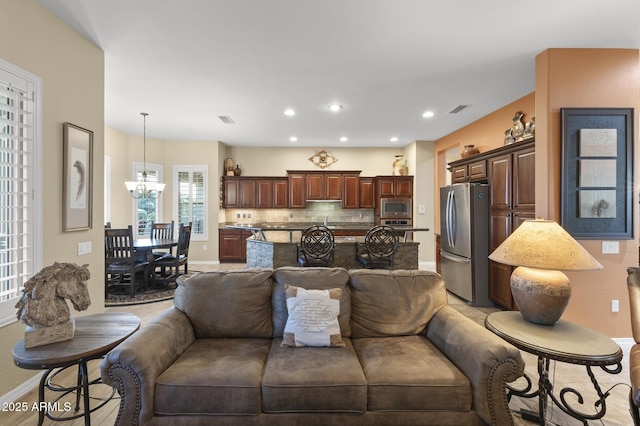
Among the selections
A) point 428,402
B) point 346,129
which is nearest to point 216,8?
point 428,402

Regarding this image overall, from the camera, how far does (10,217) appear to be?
87.7 inches

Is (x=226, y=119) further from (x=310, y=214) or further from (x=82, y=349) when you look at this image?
(x=82, y=349)

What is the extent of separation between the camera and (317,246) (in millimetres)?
4195

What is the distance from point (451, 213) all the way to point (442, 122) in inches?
72.7

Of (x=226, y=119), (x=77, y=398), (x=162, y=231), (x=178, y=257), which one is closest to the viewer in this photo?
(x=77, y=398)

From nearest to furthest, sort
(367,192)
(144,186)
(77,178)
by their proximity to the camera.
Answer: (77,178) → (144,186) → (367,192)

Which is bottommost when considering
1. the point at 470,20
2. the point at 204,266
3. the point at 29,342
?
the point at 204,266

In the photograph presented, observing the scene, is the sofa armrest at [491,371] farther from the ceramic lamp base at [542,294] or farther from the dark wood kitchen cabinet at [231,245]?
the dark wood kitchen cabinet at [231,245]

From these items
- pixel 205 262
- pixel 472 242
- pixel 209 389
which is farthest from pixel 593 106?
pixel 205 262

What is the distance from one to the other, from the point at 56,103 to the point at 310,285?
2627 millimetres

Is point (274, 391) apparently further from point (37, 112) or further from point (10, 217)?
point (37, 112)

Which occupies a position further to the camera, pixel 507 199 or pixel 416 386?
pixel 507 199

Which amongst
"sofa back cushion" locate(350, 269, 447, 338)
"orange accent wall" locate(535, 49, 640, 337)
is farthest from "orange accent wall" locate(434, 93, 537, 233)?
"sofa back cushion" locate(350, 269, 447, 338)

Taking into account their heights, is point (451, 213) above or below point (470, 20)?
below
